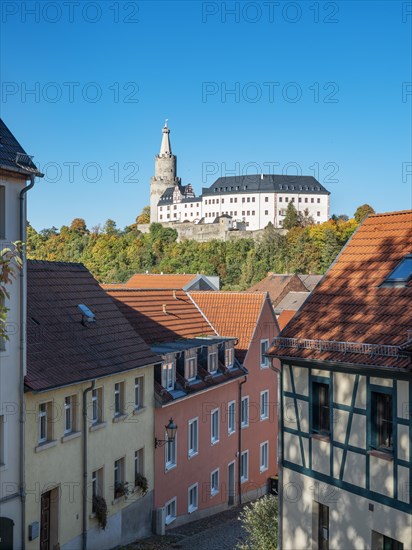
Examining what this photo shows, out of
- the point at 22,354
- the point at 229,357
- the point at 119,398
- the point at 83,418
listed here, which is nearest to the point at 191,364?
the point at 229,357

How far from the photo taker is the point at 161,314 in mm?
24609

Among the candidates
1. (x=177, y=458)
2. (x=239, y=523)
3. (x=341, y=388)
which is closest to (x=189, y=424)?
(x=177, y=458)

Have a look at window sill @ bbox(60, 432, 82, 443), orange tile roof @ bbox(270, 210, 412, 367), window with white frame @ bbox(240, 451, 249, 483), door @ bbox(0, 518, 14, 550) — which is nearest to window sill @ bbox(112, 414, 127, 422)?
window sill @ bbox(60, 432, 82, 443)

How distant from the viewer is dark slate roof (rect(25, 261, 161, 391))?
15336mm

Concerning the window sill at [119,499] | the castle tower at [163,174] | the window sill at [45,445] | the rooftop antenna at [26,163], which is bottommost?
the window sill at [119,499]

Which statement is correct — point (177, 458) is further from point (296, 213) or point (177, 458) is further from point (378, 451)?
point (296, 213)

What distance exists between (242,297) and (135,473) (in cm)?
1096

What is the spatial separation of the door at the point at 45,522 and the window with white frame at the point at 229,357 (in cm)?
1037

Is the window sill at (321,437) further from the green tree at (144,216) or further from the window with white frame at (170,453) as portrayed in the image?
the green tree at (144,216)

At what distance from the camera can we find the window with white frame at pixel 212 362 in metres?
23.0

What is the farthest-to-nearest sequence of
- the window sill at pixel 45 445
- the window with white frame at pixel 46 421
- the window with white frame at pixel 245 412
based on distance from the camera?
1. the window with white frame at pixel 245 412
2. the window with white frame at pixel 46 421
3. the window sill at pixel 45 445

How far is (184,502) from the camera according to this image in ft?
69.8

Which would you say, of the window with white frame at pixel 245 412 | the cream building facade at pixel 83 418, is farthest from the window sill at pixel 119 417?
the window with white frame at pixel 245 412

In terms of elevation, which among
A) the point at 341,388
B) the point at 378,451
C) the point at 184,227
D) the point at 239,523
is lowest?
the point at 239,523
